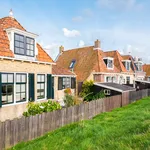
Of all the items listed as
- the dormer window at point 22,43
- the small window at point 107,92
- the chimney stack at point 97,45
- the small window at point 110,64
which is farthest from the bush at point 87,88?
the dormer window at point 22,43

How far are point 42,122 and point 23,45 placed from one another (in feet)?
21.4

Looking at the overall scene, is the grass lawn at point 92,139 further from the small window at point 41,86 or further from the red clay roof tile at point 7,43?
the red clay roof tile at point 7,43

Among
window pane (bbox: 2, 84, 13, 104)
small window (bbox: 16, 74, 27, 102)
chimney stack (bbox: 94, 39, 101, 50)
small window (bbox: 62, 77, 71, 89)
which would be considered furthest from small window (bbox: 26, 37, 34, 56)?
chimney stack (bbox: 94, 39, 101, 50)

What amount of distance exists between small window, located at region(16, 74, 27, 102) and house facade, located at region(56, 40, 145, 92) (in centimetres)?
1356

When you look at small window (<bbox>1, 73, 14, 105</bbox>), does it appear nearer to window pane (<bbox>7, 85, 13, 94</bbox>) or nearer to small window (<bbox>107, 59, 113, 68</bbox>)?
window pane (<bbox>7, 85, 13, 94</bbox>)

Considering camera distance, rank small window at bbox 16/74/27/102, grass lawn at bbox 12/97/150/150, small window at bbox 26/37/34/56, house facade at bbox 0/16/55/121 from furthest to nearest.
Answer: small window at bbox 26/37/34/56, small window at bbox 16/74/27/102, house facade at bbox 0/16/55/121, grass lawn at bbox 12/97/150/150

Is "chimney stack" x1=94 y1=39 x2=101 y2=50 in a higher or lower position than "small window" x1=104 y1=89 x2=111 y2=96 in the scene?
higher

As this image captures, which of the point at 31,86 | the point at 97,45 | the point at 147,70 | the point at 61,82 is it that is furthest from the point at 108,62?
the point at 147,70

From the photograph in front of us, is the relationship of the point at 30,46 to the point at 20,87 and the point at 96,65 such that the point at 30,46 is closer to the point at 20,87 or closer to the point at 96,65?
the point at 20,87

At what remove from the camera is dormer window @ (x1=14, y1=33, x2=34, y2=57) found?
511 inches

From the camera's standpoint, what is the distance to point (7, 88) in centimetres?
1215

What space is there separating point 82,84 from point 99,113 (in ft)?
34.2

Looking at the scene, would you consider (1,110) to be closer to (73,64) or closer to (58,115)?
(58,115)

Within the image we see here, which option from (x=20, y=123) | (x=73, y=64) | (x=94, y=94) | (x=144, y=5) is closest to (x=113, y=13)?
(x=144, y=5)
